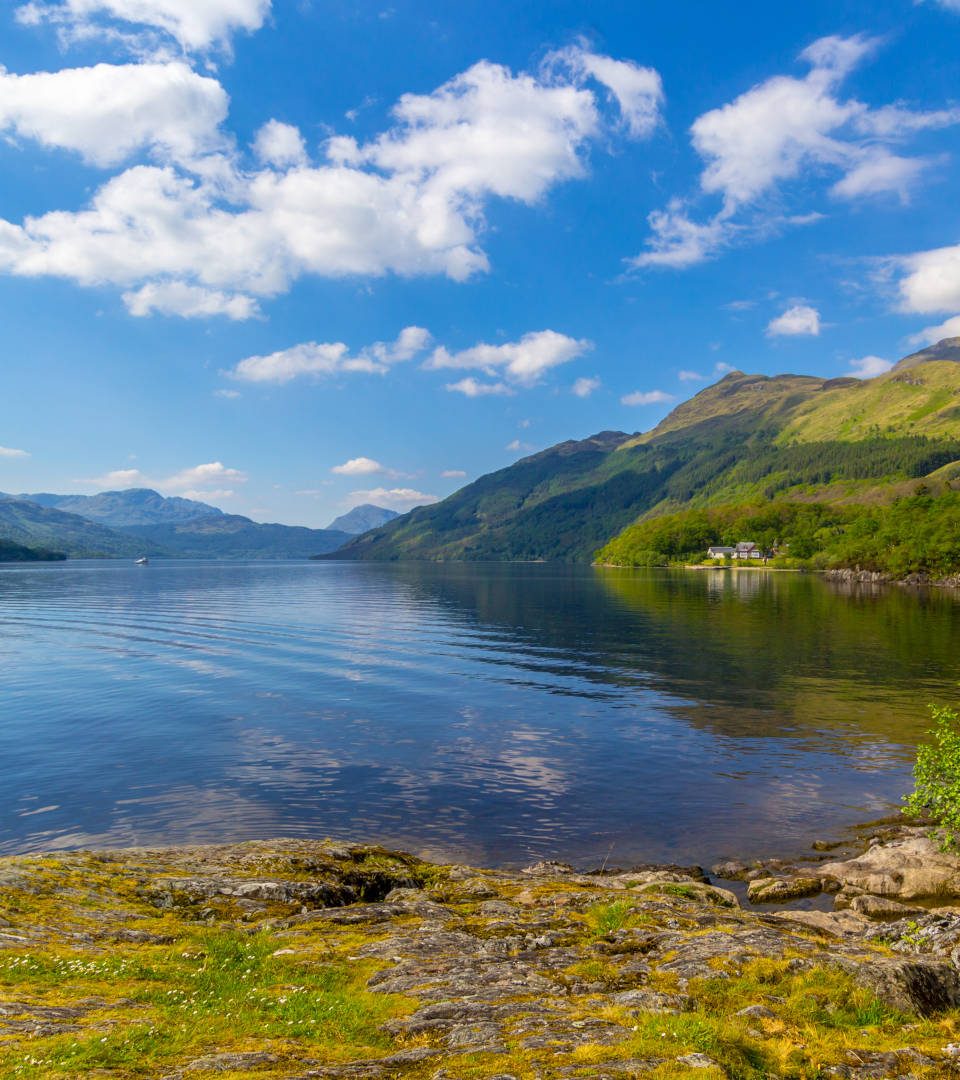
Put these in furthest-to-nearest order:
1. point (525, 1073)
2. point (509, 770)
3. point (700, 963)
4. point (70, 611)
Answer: point (70, 611), point (509, 770), point (700, 963), point (525, 1073)

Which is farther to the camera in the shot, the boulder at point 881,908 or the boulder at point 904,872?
the boulder at point 904,872

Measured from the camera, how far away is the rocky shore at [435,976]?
448 inches

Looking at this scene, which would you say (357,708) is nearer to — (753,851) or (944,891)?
(753,851)

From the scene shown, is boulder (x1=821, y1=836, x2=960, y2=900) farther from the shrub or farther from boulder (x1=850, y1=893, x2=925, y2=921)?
boulder (x1=850, y1=893, x2=925, y2=921)

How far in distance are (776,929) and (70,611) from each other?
461ft

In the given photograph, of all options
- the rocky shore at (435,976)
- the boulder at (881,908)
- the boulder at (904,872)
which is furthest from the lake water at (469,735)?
the rocky shore at (435,976)

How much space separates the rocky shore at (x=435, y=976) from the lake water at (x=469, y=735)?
8470mm

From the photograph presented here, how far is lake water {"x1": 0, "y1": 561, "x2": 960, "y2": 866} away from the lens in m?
32.5

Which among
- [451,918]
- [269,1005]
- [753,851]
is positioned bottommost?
[753,851]

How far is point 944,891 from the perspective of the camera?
86.4 ft

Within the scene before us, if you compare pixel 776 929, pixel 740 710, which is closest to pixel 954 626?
pixel 740 710

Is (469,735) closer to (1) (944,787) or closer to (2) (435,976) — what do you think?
(1) (944,787)

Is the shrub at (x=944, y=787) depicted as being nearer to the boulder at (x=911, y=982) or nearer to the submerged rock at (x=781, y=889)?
the submerged rock at (x=781, y=889)

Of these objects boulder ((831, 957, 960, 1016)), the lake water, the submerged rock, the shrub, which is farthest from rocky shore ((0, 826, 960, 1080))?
the lake water
